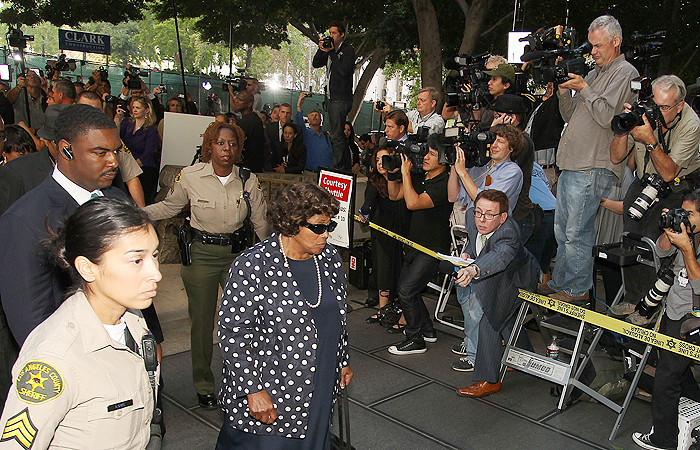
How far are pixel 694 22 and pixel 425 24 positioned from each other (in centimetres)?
754

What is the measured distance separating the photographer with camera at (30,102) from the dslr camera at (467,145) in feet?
27.8

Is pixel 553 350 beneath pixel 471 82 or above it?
beneath

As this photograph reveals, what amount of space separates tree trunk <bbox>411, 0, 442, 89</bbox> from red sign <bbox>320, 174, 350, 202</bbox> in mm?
7603

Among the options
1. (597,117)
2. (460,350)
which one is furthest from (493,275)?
(597,117)

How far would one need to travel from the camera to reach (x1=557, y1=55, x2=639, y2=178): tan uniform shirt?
555 centimetres

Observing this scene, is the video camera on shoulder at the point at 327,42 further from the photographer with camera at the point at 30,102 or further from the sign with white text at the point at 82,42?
the sign with white text at the point at 82,42

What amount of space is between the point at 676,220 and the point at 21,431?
3.94 metres

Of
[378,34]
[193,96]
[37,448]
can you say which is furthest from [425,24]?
[37,448]

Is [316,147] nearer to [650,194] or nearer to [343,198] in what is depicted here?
[343,198]

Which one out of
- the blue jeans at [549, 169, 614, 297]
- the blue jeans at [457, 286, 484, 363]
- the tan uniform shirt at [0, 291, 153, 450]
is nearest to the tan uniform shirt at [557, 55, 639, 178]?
the blue jeans at [549, 169, 614, 297]

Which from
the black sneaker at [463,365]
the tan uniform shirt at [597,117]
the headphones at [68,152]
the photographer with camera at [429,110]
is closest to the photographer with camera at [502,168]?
the tan uniform shirt at [597,117]

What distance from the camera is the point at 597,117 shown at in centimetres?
557

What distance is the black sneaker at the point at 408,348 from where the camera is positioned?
617 cm

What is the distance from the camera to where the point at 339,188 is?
23.5 ft
